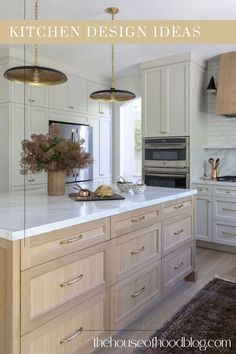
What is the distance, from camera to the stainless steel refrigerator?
4371 mm

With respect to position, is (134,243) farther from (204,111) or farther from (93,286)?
(204,111)

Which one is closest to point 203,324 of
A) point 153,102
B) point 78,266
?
point 78,266

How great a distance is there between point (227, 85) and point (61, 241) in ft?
10.8

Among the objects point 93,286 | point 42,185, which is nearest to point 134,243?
point 93,286

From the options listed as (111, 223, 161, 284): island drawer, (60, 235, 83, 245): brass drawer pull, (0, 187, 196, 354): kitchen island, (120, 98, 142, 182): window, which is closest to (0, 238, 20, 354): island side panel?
(0, 187, 196, 354): kitchen island

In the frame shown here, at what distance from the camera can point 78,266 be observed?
1575mm

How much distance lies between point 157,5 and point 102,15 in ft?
1.82

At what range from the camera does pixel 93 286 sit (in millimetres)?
1673

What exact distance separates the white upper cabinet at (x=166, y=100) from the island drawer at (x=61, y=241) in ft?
8.85

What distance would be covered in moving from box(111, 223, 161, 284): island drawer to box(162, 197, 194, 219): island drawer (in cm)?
14

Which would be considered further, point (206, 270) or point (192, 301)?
point (206, 270)

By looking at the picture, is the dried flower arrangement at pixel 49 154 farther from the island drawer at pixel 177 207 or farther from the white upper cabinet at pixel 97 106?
the white upper cabinet at pixel 97 106

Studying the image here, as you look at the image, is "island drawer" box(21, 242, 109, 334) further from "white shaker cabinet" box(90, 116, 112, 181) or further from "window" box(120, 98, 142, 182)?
"window" box(120, 98, 142, 182)

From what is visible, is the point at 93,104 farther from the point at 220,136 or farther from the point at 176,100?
the point at 220,136
